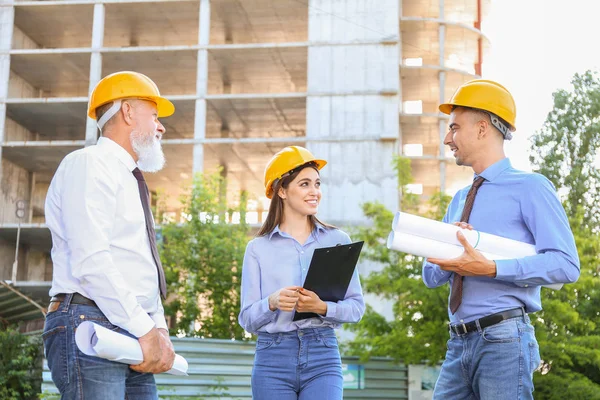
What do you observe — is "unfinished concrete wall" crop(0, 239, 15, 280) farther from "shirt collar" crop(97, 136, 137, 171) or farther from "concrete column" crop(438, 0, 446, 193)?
"shirt collar" crop(97, 136, 137, 171)

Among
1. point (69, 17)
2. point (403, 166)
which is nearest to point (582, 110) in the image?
point (403, 166)

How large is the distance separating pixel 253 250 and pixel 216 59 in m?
40.0

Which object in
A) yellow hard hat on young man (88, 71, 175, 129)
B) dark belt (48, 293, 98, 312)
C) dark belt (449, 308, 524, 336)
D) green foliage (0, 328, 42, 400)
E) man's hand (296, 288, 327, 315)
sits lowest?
green foliage (0, 328, 42, 400)

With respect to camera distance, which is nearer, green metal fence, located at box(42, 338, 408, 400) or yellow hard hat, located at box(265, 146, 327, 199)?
yellow hard hat, located at box(265, 146, 327, 199)

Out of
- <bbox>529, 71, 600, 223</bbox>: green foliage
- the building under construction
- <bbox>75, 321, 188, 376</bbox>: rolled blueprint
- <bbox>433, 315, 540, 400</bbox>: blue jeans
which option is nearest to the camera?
<bbox>75, 321, 188, 376</bbox>: rolled blueprint

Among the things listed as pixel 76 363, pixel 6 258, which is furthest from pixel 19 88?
pixel 76 363

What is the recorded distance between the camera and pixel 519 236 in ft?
14.5

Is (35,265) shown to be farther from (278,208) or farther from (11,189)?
(278,208)

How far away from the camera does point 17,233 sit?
43781 mm

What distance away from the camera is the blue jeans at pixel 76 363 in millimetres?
3850

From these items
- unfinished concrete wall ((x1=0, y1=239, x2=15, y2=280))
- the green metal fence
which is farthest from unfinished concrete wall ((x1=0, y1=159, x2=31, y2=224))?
the green metal fence

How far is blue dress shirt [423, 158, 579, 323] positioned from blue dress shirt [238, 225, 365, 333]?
81cm

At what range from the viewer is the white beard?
14.5 feet

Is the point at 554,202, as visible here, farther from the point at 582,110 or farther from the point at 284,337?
the point at 582,110
